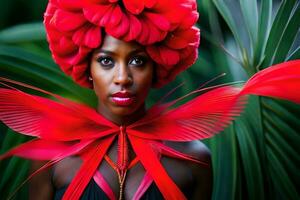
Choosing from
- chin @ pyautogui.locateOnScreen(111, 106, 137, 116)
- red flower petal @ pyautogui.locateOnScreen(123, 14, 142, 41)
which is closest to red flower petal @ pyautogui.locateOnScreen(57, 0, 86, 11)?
red flower petal @ pyautogui.locateOnScreen(123, 14, 142, 41)

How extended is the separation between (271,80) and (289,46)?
32cm

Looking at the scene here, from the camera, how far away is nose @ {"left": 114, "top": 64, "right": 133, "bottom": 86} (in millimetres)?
1033

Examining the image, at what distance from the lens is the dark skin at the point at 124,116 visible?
1.05 m

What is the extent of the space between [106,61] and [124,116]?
0.44 feet

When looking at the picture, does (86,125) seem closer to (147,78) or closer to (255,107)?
(147,78)

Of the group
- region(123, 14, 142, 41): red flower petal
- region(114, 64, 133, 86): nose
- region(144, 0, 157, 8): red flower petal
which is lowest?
region(114, 64, 133, 86): nose

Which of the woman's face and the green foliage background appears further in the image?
the green foliage background

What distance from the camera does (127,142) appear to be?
112cm

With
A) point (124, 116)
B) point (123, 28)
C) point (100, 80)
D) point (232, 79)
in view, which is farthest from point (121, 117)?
point (232, 79)

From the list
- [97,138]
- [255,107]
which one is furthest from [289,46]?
[97,138]

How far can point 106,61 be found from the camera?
1.07 meters

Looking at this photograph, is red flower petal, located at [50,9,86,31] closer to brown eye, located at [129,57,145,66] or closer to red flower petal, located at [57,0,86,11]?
red flower petal, located at [57,0,86,11]

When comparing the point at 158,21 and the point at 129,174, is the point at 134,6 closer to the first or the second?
the point at 158,21

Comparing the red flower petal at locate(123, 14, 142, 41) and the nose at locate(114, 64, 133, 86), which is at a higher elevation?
the red flower petal at locate(123, 14, 142, 41)
